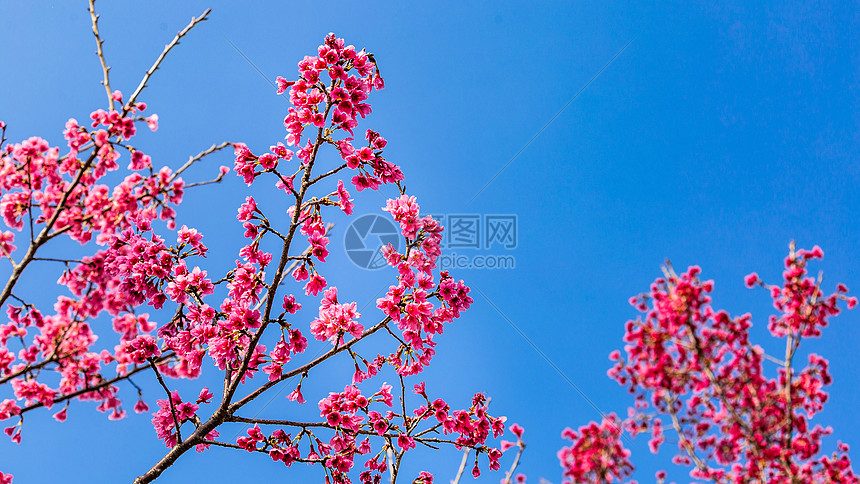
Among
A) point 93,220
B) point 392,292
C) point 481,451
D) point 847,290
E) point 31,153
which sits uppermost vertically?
point 847,290

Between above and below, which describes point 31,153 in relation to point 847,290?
below

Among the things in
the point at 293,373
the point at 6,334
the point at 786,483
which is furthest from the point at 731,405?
the point at 6,334

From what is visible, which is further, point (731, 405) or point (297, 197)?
point (731, 405)

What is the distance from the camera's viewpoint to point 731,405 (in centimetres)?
735

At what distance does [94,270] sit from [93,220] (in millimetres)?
446

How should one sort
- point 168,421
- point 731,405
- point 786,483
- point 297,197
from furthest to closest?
point 731,405 → point 786,483 → point 168,421 → point 297,197

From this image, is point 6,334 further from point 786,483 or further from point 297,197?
point 786,483

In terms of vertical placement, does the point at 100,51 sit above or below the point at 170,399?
above

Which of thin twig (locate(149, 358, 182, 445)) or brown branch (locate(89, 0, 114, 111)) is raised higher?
brown branch (locate(89, 0, 114, 111))

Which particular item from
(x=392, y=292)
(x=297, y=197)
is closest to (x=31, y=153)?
(x=297, y=197)

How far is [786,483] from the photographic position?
6.79 m

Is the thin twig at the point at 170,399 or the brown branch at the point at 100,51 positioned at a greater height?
the brown branch at the point at 100,51

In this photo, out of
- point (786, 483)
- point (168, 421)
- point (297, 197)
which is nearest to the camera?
point (297, 197)

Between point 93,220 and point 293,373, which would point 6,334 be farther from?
point 293,373
